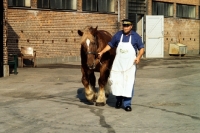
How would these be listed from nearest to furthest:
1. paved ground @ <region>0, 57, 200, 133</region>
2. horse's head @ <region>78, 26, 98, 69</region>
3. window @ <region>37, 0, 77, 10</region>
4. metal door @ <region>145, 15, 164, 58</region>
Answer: paved ground @ <region>0, 57, 200, 133</region> < horse's head @ <region>78, 26, 98, 69</region> < window @ <region>37, 0, 77, 10</region> < metal door @ <region>145, 15, 164, 58</region>

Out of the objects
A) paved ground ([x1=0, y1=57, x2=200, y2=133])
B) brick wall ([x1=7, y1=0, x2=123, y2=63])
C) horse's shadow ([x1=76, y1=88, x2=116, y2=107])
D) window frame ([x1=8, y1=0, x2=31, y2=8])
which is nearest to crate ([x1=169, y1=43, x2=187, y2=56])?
brick wall ([x1=7, y1=0, x2=123, y2=63])

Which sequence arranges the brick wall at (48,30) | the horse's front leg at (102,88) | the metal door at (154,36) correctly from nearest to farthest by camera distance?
the horse's front leg at (102,88) → the brick wall at (48,30) → the metal door at (154,36)

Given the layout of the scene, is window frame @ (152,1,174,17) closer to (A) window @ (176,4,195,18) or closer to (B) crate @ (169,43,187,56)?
(A) window @ (176,4,195,18)

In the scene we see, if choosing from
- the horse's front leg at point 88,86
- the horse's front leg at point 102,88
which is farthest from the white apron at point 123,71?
the horse's front leg at point 88,86

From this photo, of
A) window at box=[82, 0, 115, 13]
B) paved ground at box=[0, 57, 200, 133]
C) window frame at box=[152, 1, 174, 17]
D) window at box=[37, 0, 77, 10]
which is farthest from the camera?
window frame at box=[152, 1, 174, 17]

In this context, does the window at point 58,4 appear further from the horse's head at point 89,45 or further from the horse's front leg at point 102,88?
the horse's head at point 89,45

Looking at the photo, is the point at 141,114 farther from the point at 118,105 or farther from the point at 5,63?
the point at 5,63

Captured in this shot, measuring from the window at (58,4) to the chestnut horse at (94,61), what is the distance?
13.7 m

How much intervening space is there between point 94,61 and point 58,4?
15637 millimetres

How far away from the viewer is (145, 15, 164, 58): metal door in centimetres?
2958

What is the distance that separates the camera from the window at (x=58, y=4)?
22953 mm

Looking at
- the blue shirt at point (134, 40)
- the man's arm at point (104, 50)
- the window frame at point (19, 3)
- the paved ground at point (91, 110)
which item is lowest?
the paved ground at point (91, 110)

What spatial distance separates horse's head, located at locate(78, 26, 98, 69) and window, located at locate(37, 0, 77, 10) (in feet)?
47.5

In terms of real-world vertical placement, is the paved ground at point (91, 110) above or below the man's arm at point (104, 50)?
below
